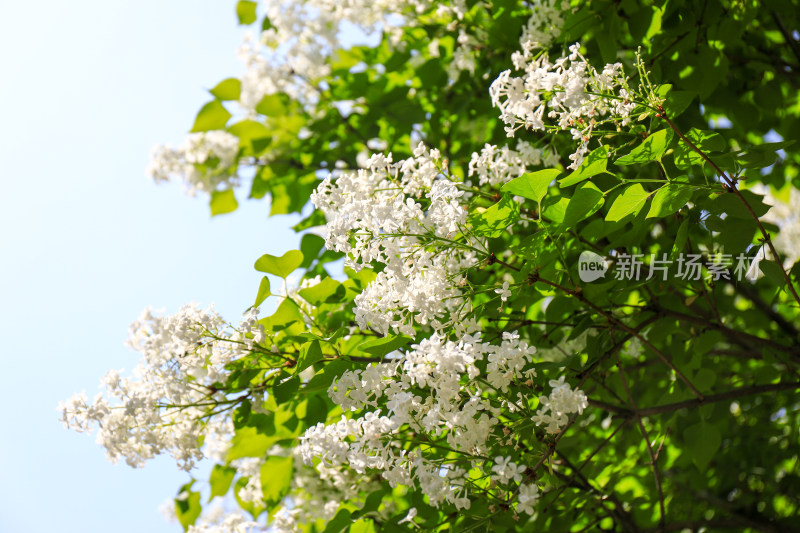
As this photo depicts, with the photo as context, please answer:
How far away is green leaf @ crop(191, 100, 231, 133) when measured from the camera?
263cm

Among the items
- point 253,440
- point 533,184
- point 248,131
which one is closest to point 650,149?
point 533,184

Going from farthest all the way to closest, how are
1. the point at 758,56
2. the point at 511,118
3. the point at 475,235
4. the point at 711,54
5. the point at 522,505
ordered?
the point at 758,56 < the point at 711,54 < the point at 511,118 < the point at 475,235 < the point at 522,505

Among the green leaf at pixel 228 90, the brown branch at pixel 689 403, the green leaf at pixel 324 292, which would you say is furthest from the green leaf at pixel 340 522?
the green leaf at pixel 228 90

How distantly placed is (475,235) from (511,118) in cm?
27

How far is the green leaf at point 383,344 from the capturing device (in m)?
1.16

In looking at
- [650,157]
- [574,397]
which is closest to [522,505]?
[574,397]

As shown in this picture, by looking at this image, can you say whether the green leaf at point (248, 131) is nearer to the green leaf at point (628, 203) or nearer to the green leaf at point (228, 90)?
the green leaf at point (228, 90)

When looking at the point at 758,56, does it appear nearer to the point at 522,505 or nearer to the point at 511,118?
the point at 511,118

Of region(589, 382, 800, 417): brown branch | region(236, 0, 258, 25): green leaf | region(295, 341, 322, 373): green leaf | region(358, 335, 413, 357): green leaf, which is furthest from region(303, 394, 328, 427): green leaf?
region(236, 0, 258, 25): green leaf

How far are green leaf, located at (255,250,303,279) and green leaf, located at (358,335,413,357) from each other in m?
0.41

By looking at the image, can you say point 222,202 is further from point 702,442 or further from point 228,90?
point 702,442

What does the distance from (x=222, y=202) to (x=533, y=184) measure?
2.00 m

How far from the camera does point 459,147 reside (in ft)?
7.73

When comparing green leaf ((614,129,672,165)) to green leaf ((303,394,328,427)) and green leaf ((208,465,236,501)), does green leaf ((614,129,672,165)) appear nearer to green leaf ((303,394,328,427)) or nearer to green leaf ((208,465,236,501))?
green leaf ((303,394,328,427))
